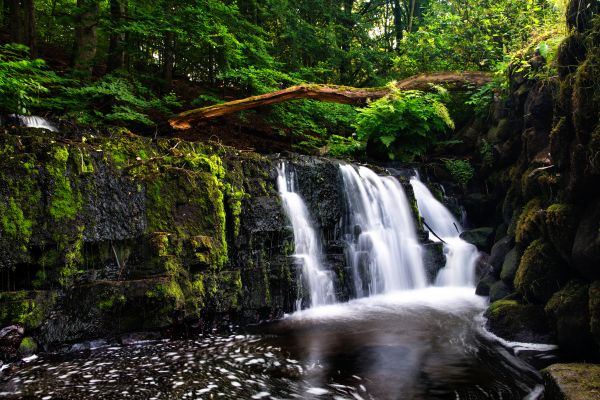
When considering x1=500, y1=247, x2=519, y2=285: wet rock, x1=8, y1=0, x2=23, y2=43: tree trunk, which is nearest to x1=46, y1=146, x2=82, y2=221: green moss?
x1=8, y1=0, x2=23, y2=43: tree trunk

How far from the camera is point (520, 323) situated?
565cm

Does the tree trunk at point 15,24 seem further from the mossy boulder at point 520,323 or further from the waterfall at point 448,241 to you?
the mossy boulder at point 520,323

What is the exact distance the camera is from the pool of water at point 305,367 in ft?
13.2

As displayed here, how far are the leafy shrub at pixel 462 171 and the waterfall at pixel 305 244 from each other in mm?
5806

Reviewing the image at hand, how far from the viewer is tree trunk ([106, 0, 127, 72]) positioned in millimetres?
9681

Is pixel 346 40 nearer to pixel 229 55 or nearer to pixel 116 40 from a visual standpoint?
pixel 229 55

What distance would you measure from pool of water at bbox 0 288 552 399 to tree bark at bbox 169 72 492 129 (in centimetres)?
628

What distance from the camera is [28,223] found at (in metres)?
5.16

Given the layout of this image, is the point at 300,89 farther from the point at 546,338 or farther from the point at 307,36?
the point at 546,338

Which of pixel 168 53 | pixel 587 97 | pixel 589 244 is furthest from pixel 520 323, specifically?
pixel 168 53

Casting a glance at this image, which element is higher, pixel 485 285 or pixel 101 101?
pixel 101 101

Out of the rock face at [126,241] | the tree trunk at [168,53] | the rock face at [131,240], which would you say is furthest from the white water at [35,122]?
the tree trunk at [168,53]

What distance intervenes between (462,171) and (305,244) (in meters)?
6.26

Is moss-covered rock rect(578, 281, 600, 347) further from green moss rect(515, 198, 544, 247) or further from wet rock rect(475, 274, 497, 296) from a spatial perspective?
wet rock rect(475, 274, 497, 296)
